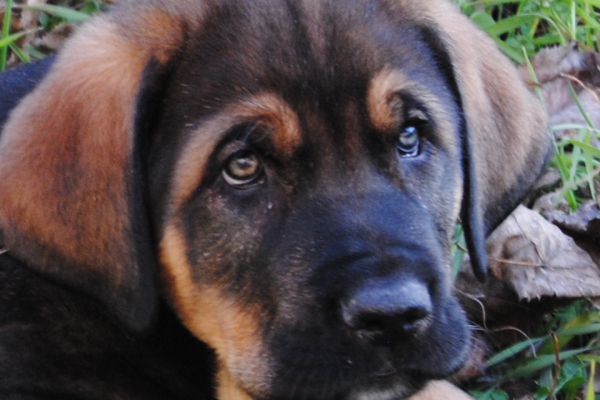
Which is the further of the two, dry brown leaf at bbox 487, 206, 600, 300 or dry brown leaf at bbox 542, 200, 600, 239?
dry brown leaf at bbox 542, 200, 600, 239

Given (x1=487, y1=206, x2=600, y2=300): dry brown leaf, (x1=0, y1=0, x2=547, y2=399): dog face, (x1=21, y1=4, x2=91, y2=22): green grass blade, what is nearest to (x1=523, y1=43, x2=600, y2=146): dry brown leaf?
(x1=487, y1=206, x2=600, y2=300): dry brown leaf

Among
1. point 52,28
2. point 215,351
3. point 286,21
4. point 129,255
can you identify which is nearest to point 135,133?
point 129,255

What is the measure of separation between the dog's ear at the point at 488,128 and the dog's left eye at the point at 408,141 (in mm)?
325

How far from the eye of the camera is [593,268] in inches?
182

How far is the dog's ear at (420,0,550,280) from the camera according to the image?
3.77 metres

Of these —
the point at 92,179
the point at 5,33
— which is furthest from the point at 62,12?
the point at 92,179

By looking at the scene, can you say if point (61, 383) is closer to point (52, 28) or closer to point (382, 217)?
point (382, 217)

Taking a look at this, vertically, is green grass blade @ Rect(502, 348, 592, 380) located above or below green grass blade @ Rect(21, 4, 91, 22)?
below

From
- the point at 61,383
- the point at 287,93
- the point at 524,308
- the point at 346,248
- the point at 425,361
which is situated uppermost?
the point at 287,93

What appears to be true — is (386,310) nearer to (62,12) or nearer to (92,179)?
(92,179)

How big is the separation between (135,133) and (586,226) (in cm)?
237

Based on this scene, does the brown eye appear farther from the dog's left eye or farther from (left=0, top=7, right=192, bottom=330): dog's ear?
the dog's left eye

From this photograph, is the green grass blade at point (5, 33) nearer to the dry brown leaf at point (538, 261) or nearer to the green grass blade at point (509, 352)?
the dry brown leaf at point (538, 261)

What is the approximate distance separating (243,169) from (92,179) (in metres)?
0.50
